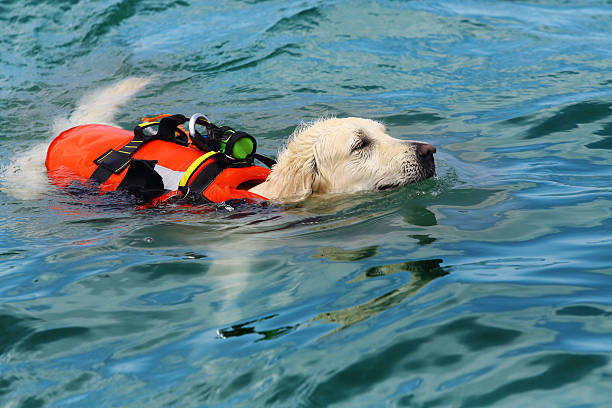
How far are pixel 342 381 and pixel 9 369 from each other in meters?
1.66

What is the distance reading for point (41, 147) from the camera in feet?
25.6

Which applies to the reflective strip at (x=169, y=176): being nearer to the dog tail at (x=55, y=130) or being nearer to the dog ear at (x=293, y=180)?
the dog ear at (x=293, y=180)

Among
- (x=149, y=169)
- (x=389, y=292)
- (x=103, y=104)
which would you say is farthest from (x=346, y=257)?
(x=103, y=104)

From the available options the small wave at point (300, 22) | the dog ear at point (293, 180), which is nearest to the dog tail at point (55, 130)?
the dog ear at point (293, 180)

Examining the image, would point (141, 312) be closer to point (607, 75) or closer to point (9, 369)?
point (9, 369)

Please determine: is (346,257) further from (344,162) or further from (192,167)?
(192,167)

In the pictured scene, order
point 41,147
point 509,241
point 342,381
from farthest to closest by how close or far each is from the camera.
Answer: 1. point 41,147
2. point 509,241
3. point 342,381

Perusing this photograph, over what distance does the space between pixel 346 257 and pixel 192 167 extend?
197 centimetres

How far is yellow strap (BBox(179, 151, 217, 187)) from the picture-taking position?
5801 millimetres

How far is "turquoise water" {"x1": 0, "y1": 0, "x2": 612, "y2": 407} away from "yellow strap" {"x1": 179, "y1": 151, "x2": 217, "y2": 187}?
0.86 feet

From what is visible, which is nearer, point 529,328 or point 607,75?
point 529,328

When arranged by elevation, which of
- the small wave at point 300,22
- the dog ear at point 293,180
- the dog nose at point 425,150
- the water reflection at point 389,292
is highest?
the small wave at point 300,22

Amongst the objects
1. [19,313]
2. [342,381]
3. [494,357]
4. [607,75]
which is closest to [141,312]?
[19,313]

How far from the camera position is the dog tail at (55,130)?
21.6 ft
